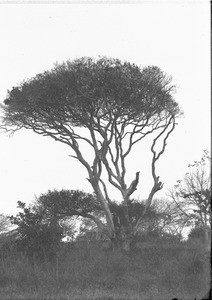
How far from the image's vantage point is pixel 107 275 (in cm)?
1498

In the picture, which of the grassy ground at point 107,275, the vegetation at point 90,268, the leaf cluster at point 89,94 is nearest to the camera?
the grassy ground at point 107,275

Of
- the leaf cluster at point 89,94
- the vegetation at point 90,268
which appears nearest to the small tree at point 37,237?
the vegetation at point 90,268

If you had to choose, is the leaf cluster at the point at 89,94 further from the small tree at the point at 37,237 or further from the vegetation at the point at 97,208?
the small tree at the point at 37,237

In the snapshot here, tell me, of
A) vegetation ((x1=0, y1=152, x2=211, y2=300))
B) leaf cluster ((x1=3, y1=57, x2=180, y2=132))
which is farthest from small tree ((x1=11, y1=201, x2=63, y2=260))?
leaf cluster ((x1=3, y1=57, x2=180, y2=132))

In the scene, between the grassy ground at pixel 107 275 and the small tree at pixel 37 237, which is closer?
the grassy ground at pixel 107 275

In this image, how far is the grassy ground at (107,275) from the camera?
39.5 ft

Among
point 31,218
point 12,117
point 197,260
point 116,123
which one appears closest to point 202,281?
point 197,260

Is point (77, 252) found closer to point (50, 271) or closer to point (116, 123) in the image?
point (50, 271)

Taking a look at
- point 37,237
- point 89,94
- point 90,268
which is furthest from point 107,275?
point 89,94

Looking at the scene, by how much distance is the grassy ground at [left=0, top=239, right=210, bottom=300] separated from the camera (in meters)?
12.0

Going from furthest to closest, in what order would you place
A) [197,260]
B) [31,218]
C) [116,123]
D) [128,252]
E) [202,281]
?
[116,123] < [128,252] < [31,218] < [197,260] < [202,281]

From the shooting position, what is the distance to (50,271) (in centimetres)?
1482

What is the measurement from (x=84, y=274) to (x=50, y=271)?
1.06 m

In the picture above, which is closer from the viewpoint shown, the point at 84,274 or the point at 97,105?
the point at 84,274
